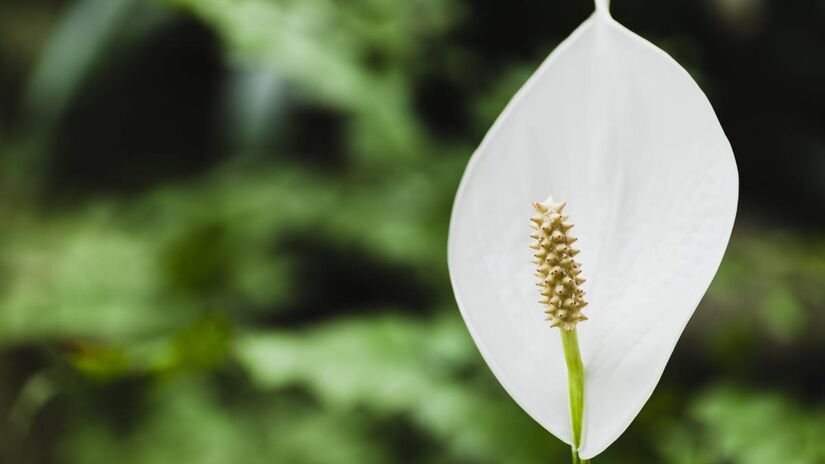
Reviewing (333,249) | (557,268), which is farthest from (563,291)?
(333,249)

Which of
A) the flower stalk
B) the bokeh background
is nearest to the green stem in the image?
the flower stalk

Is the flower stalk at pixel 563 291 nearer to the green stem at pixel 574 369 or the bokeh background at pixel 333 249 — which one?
the green stem at pixel 574 369

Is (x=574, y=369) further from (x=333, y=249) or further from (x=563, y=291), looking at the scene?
(x=333, y=249)

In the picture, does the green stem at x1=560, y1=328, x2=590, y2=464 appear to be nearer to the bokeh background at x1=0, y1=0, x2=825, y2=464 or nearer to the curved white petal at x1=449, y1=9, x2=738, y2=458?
the curved white petal at x1=449, y1=9, x2=738, y2=458

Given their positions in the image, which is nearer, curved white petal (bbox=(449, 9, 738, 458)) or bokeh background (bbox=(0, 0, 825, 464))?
curved white petal (bbox=(449, 9, 738, 458))

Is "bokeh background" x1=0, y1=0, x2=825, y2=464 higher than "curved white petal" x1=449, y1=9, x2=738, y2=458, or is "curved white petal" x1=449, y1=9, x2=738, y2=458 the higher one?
"bokeh background" x1=0, y1=0, x2=825, y2=464

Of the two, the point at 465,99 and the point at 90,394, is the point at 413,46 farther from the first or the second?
the point at 90,394

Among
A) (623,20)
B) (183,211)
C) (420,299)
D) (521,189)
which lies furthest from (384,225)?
(521,189)
